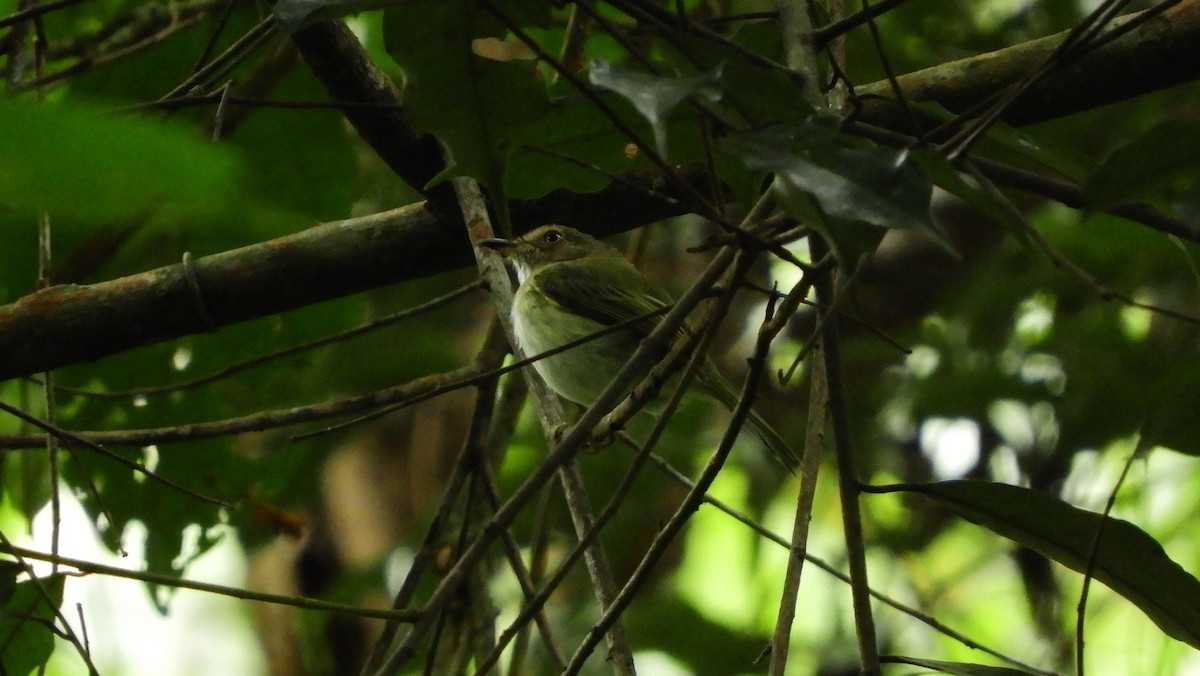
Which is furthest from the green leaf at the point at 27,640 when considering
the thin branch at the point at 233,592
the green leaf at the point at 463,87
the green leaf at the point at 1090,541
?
the green leaf at the point at 1090,541

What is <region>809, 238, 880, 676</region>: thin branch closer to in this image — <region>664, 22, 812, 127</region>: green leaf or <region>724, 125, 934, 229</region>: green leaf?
<region>664, 22, 812, 127</region>: green leaf

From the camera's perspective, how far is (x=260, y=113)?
14.0 feet

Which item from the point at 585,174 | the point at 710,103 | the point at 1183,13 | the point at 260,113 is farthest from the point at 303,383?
the point at 710,103

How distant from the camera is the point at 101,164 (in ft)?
2.21

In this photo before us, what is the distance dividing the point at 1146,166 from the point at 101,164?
1364 millimetres

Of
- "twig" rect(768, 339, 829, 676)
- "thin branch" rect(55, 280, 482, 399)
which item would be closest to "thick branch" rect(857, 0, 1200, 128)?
"twig" rect(768, 339, 829, 676)

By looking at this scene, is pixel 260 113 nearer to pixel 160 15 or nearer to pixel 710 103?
pixel 160 15

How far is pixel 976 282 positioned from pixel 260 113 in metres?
3.99

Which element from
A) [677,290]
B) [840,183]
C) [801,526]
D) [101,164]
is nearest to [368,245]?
[801,526]

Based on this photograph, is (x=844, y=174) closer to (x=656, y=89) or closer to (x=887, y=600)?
(x=656, y=89)

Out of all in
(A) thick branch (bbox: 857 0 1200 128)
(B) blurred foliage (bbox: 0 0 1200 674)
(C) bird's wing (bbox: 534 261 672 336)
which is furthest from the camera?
(C) bird's wing (bbox: 534 261 672 336)

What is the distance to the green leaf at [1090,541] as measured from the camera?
2152 mm

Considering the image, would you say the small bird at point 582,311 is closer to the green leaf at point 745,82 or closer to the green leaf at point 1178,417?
the green leaf at point 1178,417

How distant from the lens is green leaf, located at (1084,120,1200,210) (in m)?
1.59
